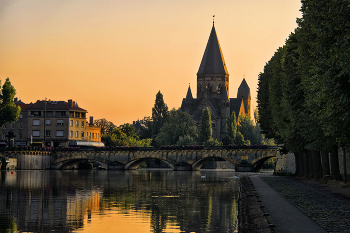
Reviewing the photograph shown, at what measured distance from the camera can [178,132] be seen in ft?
454

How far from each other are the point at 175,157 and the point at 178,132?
2263 cm

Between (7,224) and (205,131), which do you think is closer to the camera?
(7,224)

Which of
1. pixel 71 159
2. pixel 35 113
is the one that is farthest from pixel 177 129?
pixel 35 113

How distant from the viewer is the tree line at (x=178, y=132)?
138625 mm

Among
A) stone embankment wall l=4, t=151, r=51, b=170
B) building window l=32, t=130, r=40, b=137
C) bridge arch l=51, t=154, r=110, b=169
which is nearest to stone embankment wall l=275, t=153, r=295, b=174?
bridge arch l=51, t=154, r=110, b=169

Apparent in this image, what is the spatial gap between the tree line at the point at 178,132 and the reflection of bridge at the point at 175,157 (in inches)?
682

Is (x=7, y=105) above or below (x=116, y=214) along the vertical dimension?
above

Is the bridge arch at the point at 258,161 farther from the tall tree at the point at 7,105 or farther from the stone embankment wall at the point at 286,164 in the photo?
the tall tree at the point at 7,105

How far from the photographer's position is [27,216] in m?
23.2

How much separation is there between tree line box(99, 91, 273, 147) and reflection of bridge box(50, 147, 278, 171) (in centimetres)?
1733

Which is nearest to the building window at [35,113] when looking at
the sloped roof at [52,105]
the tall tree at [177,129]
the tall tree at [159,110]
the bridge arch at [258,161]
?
the sloped roof at [52,105]

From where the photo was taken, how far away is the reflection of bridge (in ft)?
359

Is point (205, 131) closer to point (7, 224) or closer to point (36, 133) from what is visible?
point (36, 133)

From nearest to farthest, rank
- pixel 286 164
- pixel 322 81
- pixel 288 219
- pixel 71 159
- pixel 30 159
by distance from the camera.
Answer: pixel 288 219, pixel 322 81, pixel 286 164, pixel 30 159, pixel 71 159
